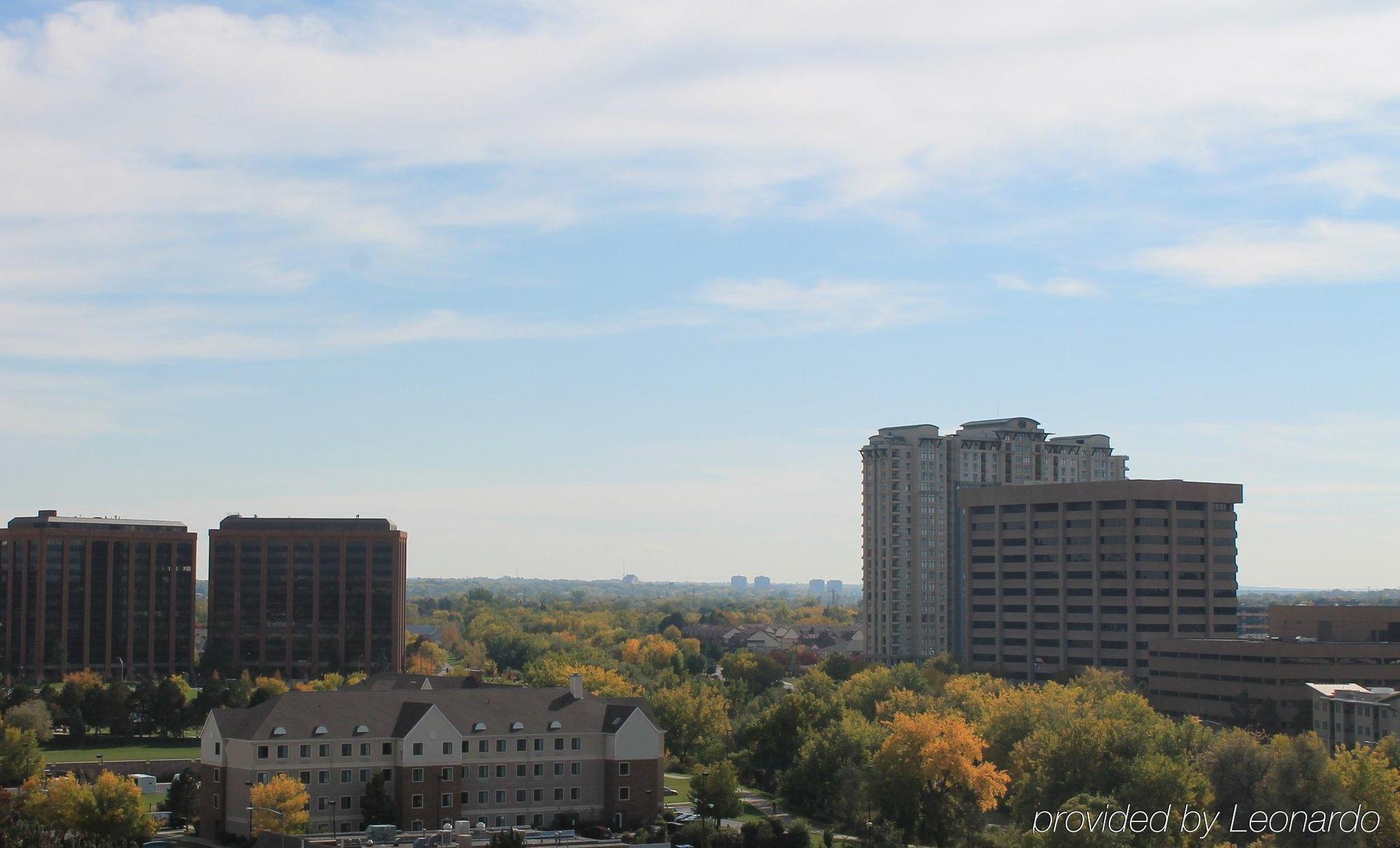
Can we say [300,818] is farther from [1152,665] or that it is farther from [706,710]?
[1152,665]

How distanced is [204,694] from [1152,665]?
9899 centimetres

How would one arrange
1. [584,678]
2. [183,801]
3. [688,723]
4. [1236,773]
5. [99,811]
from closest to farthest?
1. [99,811]
2. [1236,773]
3. [183,801]
4. [688,723]
5. [584,678]

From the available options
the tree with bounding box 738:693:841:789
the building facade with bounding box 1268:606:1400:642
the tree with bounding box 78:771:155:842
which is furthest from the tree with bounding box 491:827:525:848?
the building facade with bounding box 1268:606:1400:642

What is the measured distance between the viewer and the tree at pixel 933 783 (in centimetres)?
11081

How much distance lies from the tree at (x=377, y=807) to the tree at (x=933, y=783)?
3240cm

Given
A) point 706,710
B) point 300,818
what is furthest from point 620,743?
point 706,710

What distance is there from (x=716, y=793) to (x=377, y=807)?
22.0m

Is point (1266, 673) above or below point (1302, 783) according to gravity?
above

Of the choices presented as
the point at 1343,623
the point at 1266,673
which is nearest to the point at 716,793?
the point at 1266,673

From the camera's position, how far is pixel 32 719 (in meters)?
152

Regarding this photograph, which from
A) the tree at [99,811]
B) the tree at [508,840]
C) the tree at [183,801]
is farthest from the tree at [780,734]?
the tree at [99,811]

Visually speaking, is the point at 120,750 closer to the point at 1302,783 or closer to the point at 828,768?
the point at 828,768

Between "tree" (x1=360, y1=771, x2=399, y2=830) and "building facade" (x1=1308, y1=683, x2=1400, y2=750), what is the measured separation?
7208cm

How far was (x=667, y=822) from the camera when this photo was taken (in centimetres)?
11044
